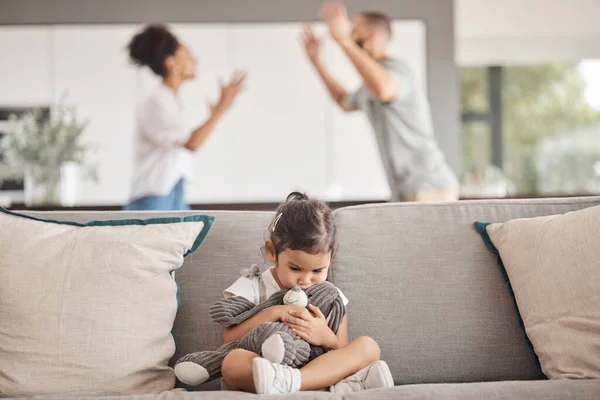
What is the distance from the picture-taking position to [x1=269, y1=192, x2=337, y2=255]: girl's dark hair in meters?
1.70

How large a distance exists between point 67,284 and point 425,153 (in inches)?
78.7

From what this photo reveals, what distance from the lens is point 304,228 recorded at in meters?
1.71

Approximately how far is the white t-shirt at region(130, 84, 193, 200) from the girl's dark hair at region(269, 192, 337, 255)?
6.64 ft

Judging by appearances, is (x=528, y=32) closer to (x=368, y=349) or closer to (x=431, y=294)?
(x=431, y=294)

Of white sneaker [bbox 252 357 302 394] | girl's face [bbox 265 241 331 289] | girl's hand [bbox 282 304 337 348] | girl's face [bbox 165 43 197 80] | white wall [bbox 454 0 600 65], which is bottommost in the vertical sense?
white sneaker [bbox 252 357 302 394]

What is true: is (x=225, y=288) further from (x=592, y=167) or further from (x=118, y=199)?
(x=592, y=167)

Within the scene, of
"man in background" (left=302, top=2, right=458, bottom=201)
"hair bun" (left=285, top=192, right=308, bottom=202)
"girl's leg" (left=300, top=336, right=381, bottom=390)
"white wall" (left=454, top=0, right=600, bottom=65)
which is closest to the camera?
"girl's leg" (left=300, top=336, right=381, bottom=390)

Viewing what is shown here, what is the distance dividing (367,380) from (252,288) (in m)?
0.36

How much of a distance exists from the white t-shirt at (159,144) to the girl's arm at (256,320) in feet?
6.77

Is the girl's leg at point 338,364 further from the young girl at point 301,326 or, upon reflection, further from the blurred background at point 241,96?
the blurred background at point 241,96

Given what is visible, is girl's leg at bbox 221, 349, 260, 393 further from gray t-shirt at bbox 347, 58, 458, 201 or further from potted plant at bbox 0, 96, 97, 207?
potted plant at bbox 0, 96, 97, 207

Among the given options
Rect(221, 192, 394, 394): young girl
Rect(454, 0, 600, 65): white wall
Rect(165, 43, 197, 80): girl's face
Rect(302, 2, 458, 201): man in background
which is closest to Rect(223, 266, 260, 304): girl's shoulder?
Rect(221, 192, 394, 394): young girl

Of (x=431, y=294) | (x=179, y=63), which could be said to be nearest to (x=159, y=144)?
(x=179, y=63)

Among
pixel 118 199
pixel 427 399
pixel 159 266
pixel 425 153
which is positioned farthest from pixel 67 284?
pixel 118 199
